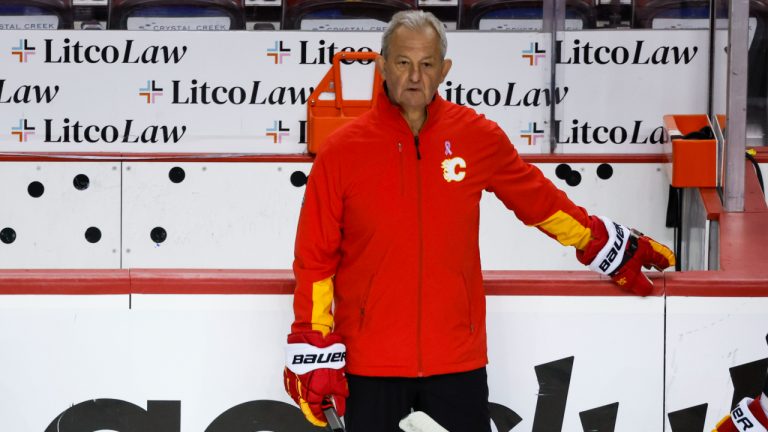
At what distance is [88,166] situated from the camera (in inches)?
231

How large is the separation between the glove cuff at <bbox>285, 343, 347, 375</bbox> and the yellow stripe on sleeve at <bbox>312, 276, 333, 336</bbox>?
0.05m

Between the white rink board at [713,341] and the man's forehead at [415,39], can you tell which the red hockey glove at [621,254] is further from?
the man's forehead at [415,39]

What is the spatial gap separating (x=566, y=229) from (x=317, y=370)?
813 millimetres

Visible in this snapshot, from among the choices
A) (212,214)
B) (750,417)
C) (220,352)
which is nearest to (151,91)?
(212,214)

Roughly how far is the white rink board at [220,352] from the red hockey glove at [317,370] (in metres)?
0.53

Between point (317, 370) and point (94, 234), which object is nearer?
point (317, 370)

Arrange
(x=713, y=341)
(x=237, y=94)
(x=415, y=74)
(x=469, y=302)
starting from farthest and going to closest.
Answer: (x=237, y=94), (x=713, y=341), (x=469, y=302), (x=415, y=74)

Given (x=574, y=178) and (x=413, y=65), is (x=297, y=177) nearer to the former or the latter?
(x=574, y=178)

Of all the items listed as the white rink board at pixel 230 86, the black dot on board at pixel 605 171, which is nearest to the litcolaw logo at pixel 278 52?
A: the white rink board at pixel 230 86

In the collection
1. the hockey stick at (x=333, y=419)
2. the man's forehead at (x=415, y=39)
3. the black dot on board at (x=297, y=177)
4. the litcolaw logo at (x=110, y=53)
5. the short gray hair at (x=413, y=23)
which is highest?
the litcolaw logo at (x=110, y=53)

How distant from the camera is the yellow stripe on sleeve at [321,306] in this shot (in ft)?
9.80

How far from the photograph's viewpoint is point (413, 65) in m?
2.98

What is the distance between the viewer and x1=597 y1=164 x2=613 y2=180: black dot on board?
5.82 m

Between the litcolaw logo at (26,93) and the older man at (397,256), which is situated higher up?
the litcolaw logo at (26,93)
